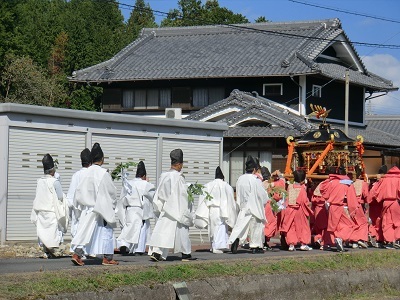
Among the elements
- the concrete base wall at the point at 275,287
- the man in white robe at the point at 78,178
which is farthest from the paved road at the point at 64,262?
the concrete base wall at the point at 275,287

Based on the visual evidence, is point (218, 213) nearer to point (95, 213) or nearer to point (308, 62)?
point (95, 213)

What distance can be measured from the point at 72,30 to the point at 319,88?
1895 centimetres

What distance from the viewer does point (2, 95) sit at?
40938 millimetres

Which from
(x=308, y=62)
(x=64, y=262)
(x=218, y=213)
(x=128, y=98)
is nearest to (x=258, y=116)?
(x=308, y=62)

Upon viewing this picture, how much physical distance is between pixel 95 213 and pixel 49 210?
2596 millimetres

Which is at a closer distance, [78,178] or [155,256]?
[155,256]

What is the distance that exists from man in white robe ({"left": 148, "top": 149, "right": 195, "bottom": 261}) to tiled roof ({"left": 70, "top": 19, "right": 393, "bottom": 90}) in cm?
2202

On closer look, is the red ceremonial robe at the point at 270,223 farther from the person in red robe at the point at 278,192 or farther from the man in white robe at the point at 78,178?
the man in white robe at the point at 78,178

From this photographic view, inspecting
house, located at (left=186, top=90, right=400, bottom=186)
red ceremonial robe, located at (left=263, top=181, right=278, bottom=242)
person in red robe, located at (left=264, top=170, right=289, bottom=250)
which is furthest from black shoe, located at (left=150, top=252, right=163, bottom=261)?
house, located at (left=186, top=90, right=400, bottom=186)

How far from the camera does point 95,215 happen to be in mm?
13227

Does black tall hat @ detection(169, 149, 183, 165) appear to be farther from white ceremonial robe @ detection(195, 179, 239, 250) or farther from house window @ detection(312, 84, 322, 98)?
house window @ detection(312, 84, 322, 98)

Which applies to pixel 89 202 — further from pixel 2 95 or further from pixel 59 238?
pixel 2 95

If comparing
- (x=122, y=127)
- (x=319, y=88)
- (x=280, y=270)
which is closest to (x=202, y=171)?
(x=122, y=127)

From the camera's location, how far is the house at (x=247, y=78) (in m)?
34.2
